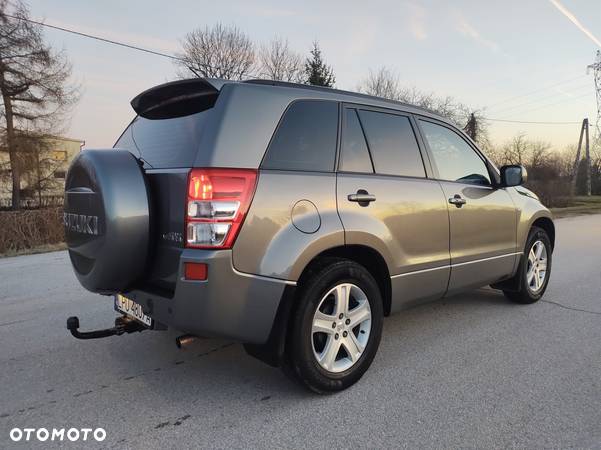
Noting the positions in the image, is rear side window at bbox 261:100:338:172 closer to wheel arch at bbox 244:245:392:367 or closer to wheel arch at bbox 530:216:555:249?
wheel arch at bbox 244:245:392:367

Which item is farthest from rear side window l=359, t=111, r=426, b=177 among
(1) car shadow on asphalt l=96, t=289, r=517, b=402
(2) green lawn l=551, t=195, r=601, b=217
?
(2) green lawn l=551, t=195, r=601, b=217

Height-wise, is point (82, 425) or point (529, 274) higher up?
point (529, 274)

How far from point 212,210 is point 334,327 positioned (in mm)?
1113

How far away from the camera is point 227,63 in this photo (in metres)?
31.8

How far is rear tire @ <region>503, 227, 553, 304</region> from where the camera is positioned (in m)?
4.61

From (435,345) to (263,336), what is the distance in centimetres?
176

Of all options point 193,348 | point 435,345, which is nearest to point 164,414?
point 193,348

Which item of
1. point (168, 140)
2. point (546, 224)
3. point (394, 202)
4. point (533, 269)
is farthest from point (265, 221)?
point (546, 224)

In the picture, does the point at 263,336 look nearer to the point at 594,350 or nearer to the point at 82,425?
the point at 82,425

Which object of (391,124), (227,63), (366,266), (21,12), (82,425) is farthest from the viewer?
(227,63)

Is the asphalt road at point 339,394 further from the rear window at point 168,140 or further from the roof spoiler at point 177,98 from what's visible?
the roof spoiler at point 177,98

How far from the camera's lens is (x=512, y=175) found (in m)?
4.15

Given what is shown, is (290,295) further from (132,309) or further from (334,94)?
(334,94)

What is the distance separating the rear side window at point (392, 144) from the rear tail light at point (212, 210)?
124cm
